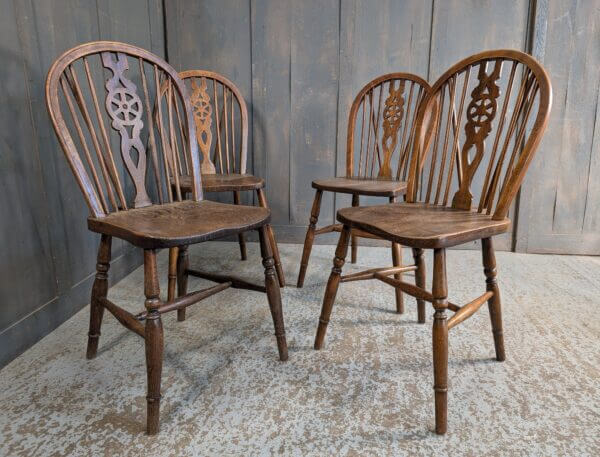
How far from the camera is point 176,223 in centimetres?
118

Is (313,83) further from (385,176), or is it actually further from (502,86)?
(502,86)

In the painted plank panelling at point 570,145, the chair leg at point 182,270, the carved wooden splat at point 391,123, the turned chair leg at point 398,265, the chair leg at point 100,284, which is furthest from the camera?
the painted plank panelling at point 570,145

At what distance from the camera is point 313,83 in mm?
2584

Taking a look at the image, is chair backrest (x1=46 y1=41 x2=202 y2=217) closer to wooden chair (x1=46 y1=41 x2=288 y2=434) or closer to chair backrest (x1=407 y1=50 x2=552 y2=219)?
wooden chair (x1=46 y1=41 x2=288 y2=434)

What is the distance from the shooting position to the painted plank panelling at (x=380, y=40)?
2453 mm

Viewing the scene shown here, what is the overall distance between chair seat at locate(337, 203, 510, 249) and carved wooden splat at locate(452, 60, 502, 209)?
0.22ft

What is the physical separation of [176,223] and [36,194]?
66 cm

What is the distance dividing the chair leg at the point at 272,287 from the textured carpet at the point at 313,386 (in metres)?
0.08

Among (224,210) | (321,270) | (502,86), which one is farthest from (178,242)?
(502,86)

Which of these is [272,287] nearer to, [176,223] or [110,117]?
[176,223]

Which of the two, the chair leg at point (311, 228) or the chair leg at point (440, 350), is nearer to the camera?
the chair leg at point (440, 350)

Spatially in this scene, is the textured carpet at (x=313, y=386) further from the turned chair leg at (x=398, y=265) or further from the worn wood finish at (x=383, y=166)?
the worn wood finish at (x=383, y=166)

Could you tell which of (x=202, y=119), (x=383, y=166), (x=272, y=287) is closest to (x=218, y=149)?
(x=202, y=119)

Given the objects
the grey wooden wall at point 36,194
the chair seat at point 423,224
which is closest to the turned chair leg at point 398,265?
the chair seat at point 423,224
